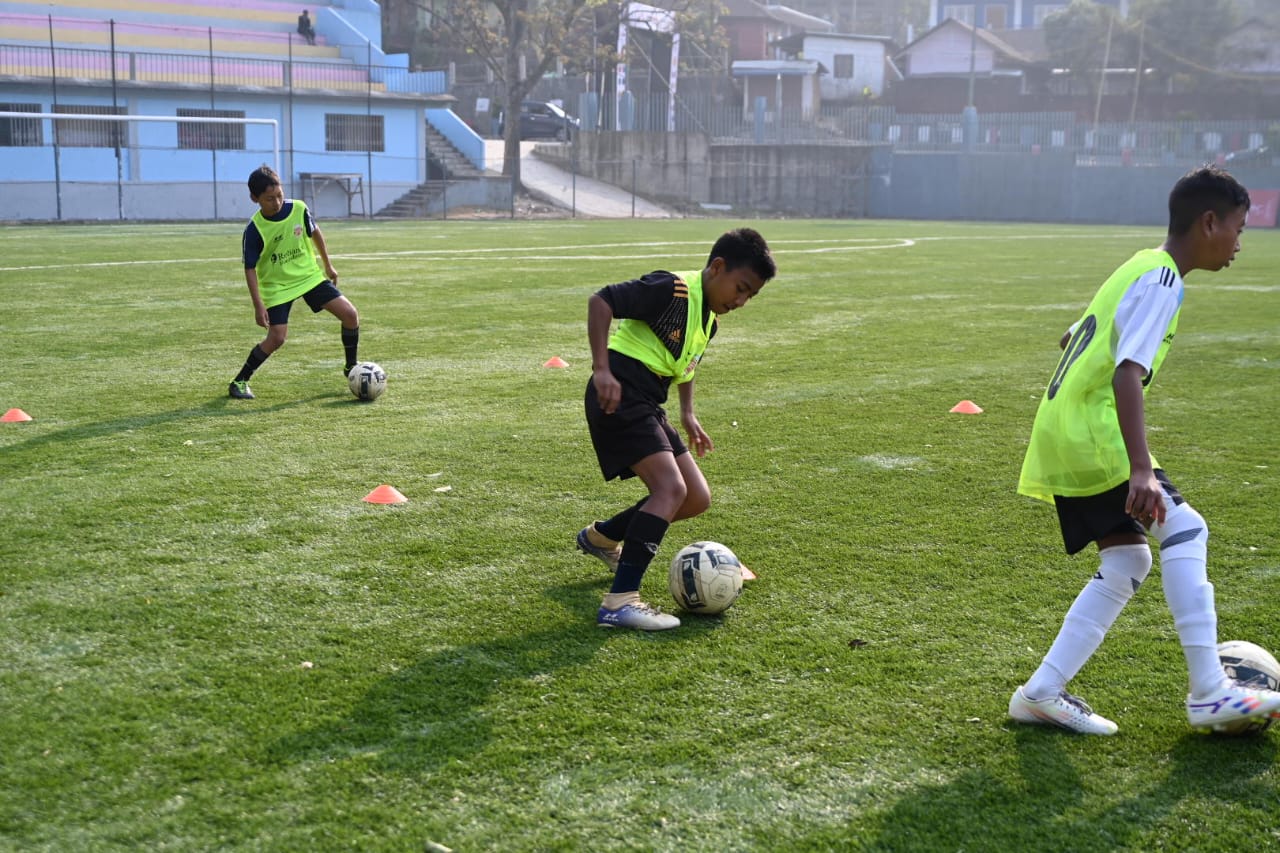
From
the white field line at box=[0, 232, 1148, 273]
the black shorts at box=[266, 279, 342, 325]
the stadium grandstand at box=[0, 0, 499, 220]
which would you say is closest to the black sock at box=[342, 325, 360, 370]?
the black shorts at box=[266, 279, 342, 325]

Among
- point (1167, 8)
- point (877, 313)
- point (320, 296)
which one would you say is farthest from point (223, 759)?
point (1167, 8)

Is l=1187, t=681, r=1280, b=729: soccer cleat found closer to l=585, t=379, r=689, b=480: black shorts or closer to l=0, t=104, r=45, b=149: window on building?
l=585, t=379, r=689, b=480: black shorts

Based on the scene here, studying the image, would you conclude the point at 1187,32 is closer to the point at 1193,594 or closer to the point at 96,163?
the point at 96,163

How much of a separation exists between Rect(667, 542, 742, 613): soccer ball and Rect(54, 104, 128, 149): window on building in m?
32.7

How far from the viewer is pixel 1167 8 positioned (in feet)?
178

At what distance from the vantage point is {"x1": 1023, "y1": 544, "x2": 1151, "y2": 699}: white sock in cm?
362

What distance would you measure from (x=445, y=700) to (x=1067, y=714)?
1782mm

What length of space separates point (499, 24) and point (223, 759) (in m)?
55.5

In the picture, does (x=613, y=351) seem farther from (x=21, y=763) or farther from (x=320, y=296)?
(x=320, y=296)

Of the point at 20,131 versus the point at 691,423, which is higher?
the point at 20,131

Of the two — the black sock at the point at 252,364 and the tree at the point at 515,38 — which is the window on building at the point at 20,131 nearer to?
the tree at the point at 515,38

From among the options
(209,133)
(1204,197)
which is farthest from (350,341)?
(209,133)

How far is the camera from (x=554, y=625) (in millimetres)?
4488

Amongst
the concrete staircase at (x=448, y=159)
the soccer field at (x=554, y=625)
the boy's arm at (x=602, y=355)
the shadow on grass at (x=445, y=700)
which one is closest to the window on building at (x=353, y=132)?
the concrete staircase at (x=448, y=159)
